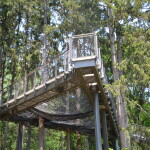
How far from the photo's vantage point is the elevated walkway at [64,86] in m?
7.09

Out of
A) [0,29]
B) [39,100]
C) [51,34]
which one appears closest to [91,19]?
[51,34]

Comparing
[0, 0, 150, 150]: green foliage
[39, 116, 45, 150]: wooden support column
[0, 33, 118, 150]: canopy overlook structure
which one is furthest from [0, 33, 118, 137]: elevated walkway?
[0, 0, 150, 150]: green foliage

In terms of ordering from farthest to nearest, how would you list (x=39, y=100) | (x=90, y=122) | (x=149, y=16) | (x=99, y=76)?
(x=149, y=16)
(x=90, y=122)
(x=39, y=100)
(x=99, y=76)

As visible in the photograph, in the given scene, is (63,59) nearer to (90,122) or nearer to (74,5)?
(90,122)

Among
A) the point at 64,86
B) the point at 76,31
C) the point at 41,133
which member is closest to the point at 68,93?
the point at 64,86

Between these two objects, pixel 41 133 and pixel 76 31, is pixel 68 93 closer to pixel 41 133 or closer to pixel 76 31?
pixel 41 133

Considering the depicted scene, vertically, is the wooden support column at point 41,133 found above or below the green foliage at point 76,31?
below

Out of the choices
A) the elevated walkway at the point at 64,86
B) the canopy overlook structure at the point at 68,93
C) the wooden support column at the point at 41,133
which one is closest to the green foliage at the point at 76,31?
the canopy overlook structure at the point at 68,93

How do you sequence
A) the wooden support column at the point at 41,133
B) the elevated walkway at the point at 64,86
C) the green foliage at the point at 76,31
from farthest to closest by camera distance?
the green foliage at the point at 76,31
the wooden support column at the point at 41,133
the elevated walkway at the point at 64,86

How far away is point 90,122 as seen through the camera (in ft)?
39.0

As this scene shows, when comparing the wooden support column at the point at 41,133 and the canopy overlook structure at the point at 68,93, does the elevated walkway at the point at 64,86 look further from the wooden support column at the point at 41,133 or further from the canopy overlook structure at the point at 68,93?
the wooden support column at the point at 41,133

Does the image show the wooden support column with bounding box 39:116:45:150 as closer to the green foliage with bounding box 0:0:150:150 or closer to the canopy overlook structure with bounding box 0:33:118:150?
the canopy overlook structure with bounding box 0:33:118:150

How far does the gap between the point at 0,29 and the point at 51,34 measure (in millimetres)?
3369

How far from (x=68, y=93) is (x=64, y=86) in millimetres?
957
